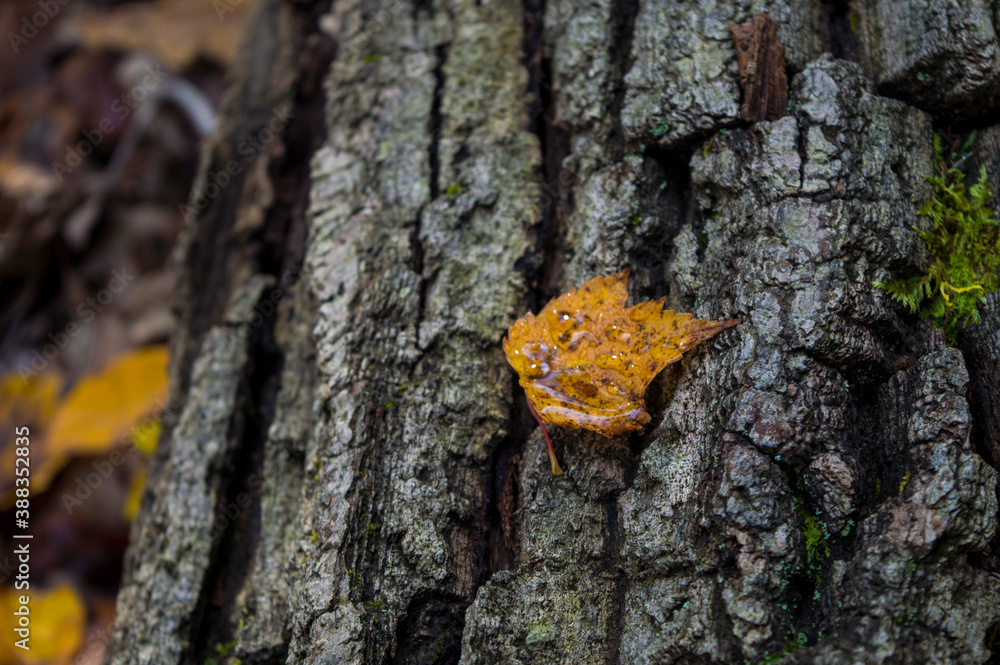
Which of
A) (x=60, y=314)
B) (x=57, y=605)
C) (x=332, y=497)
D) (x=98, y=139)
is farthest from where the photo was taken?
(x=98, y=139)

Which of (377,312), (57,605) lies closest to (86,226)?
(57,605)

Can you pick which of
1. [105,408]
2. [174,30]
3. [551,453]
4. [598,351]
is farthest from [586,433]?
[174,30]

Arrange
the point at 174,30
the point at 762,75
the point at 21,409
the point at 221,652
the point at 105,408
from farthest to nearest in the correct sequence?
the point at 174,30, the point at 21,409, the point at 105,408, the point at 221,652, the point at 762,75

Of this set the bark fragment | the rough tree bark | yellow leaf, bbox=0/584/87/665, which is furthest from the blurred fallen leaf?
the bark fragment

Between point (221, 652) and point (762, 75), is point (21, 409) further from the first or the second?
point (762, 75)

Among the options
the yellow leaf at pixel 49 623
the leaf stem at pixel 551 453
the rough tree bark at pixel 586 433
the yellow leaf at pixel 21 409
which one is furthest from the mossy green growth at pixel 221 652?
the yellow leaf at pixel 21 409

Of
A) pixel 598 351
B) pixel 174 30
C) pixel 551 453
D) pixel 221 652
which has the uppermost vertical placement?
pixel 174 30

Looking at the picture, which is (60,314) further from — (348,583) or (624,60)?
(624,60)

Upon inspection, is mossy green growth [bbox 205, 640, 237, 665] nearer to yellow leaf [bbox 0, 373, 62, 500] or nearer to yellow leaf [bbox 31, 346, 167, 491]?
yellow leaf [bbox 31, 346, 167, 491]
